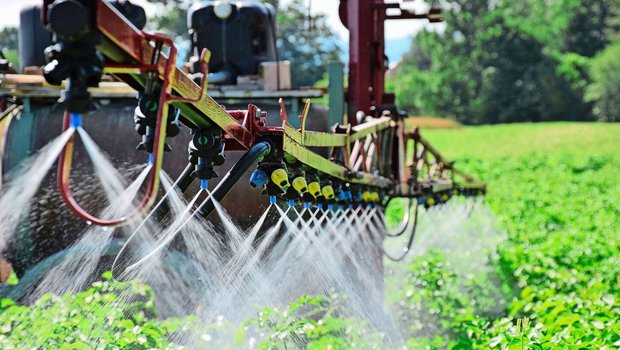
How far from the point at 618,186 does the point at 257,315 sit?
17.0 m

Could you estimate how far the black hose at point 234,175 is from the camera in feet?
15.0

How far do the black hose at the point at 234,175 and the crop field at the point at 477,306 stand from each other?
1080 millimetres

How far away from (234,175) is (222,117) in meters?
0.27

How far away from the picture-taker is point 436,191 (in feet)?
36.0

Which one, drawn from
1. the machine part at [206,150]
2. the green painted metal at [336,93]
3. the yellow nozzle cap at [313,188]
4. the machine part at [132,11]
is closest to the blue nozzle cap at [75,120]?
the machine part at [206,150]

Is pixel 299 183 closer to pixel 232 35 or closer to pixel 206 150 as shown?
pixel 206 150

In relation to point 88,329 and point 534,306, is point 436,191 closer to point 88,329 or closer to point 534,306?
point 534,306

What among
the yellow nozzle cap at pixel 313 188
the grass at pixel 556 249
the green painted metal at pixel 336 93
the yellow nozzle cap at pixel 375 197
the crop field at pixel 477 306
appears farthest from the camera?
the green painted metal at pixel 336 93

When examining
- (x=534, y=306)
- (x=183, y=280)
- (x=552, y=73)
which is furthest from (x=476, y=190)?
(x=552, y=73)

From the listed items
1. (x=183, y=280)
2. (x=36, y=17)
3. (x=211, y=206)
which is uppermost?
(x=36, y=17)

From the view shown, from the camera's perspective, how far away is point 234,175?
4.57 metres

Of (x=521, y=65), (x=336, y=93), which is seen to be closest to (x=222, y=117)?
(x=336, y=93)

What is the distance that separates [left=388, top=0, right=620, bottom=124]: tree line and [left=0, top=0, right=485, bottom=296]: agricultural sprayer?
5149cm

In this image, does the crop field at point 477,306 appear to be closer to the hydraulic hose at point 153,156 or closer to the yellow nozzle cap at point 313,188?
the yellow nozzle cap at point 313,188
